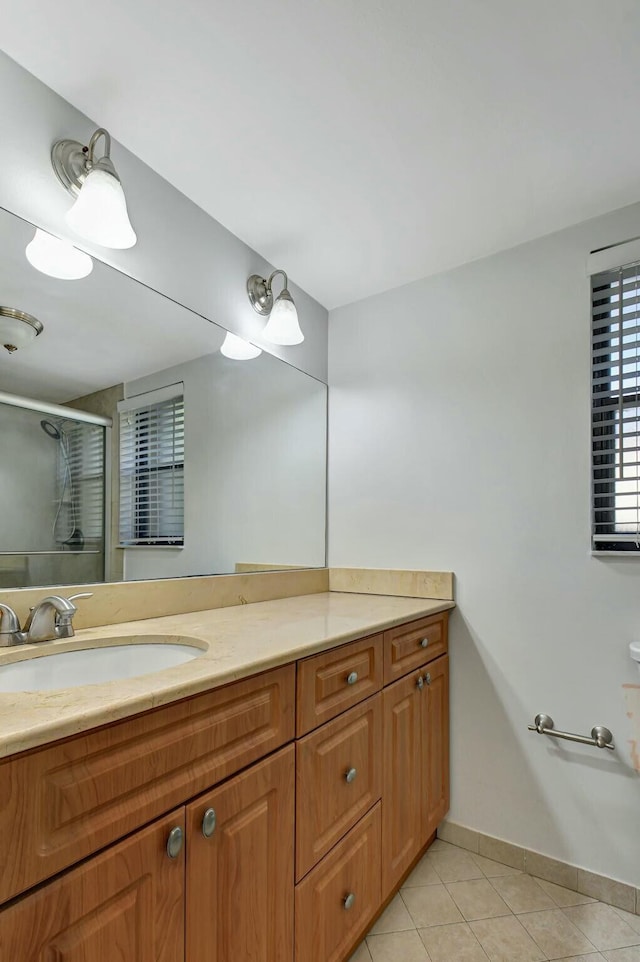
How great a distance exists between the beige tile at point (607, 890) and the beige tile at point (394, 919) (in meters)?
0.57

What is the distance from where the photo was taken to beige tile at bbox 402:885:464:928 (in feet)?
4.90

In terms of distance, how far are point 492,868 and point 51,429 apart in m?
1.98

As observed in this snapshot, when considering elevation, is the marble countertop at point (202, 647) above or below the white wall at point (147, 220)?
below

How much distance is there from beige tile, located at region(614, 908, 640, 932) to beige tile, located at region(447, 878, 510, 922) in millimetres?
332

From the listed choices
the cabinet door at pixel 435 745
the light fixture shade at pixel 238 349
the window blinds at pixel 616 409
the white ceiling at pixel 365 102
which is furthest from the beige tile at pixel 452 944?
the white ceiling at pixel 365 102

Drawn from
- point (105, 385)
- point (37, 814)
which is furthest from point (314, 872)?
point (105, 385)

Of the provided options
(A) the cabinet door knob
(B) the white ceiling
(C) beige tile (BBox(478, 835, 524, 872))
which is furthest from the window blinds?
(A) the cabinet door knob

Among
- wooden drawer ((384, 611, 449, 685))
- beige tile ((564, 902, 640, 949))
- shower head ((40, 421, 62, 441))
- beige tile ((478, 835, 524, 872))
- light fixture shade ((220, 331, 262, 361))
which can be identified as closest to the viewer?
shower head ((40, 421, 62, 441))

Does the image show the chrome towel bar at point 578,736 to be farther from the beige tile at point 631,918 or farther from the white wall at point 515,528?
the beige tile at point 631,918

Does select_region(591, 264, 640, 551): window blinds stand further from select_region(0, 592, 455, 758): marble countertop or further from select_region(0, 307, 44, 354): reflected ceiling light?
select_region(0, 307, 44, 354): reflected ceiling light

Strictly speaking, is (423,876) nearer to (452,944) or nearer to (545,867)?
(452,944)

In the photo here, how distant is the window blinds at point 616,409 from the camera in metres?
1.61

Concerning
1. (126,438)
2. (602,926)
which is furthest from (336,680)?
(602,926)

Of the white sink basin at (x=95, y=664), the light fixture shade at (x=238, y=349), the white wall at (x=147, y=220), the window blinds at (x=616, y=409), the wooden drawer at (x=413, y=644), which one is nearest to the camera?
the white sink basin at (x=95, y=664)
